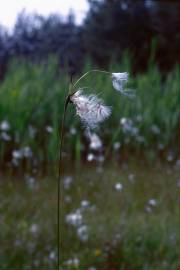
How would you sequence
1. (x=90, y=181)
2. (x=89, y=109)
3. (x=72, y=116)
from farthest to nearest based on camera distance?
(x=72, y=116), (x=90, y=181), (x=89, y=109)

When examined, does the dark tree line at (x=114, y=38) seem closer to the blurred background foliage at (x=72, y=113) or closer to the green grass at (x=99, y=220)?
the blurred background foliage at (x=72, y=113)

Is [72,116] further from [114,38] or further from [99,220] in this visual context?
[114,38]

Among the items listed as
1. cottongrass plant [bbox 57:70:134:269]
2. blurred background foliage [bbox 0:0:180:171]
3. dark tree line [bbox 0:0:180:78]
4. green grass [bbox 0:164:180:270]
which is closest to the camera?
cottongrass plant [bbox 57:70:134:269]

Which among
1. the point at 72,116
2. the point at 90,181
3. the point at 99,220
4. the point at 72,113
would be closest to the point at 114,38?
the point at 72,116

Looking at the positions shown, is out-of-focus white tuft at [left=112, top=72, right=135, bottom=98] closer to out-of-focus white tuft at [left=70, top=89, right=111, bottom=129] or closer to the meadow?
out-of-focus white tuft at [left=70, top=89, right=111, bottom=129]

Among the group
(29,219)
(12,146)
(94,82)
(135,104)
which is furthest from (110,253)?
(94,82)

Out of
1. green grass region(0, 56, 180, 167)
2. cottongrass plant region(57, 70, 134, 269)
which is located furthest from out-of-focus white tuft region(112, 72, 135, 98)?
green grass region(0, 56, 180, 167)

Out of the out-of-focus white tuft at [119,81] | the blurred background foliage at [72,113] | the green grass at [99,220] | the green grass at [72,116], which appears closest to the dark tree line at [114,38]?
the blurred background foliage at [72,113]
